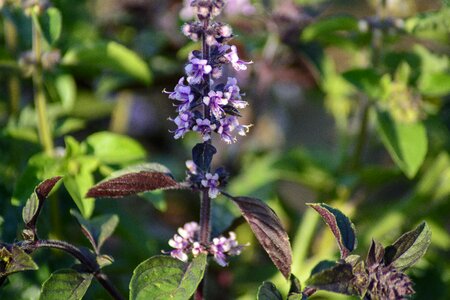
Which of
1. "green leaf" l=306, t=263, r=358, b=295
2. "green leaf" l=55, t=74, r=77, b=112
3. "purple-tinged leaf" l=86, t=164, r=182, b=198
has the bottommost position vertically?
"green leaf" l=306, t=263, r=358, b=295

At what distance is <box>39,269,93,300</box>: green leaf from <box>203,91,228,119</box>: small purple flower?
256 mm

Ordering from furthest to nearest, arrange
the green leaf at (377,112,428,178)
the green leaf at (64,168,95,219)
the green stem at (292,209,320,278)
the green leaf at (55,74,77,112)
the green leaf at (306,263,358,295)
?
the green stem at (292,209,320,278) < the green leaf at (55,74,77,112) < the green leaf at (377,112,428,178) < the green leaf at (64,168,95,219) < the green leaf at (306,263,358,295)

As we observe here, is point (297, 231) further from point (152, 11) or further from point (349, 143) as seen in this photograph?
point (152, 11)

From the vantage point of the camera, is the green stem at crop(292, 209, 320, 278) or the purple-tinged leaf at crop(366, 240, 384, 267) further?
the green stem at crop(292, 209, 320, 278)

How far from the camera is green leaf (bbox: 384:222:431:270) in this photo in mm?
773


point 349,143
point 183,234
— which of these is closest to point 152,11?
point 349,143

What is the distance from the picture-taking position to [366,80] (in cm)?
124

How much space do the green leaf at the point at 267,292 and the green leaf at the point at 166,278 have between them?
7 cm

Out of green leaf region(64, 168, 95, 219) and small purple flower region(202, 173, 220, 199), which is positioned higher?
small purple flower region(202, 173, 220, 199)

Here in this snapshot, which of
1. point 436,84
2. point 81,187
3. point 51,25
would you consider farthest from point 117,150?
point 436,84

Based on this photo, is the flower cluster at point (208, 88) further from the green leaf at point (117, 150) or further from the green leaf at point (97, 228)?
the green leaf at point (117, 150)

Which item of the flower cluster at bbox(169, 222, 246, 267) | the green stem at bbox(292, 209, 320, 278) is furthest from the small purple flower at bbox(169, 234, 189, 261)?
the green stem at bbox(292, 209, 320, 278)

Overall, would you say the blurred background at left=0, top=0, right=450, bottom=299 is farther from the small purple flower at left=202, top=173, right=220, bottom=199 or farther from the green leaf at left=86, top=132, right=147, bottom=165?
the small purple flower at left=202, top=173, right=220, bottom=199

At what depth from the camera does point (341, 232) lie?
779mm
